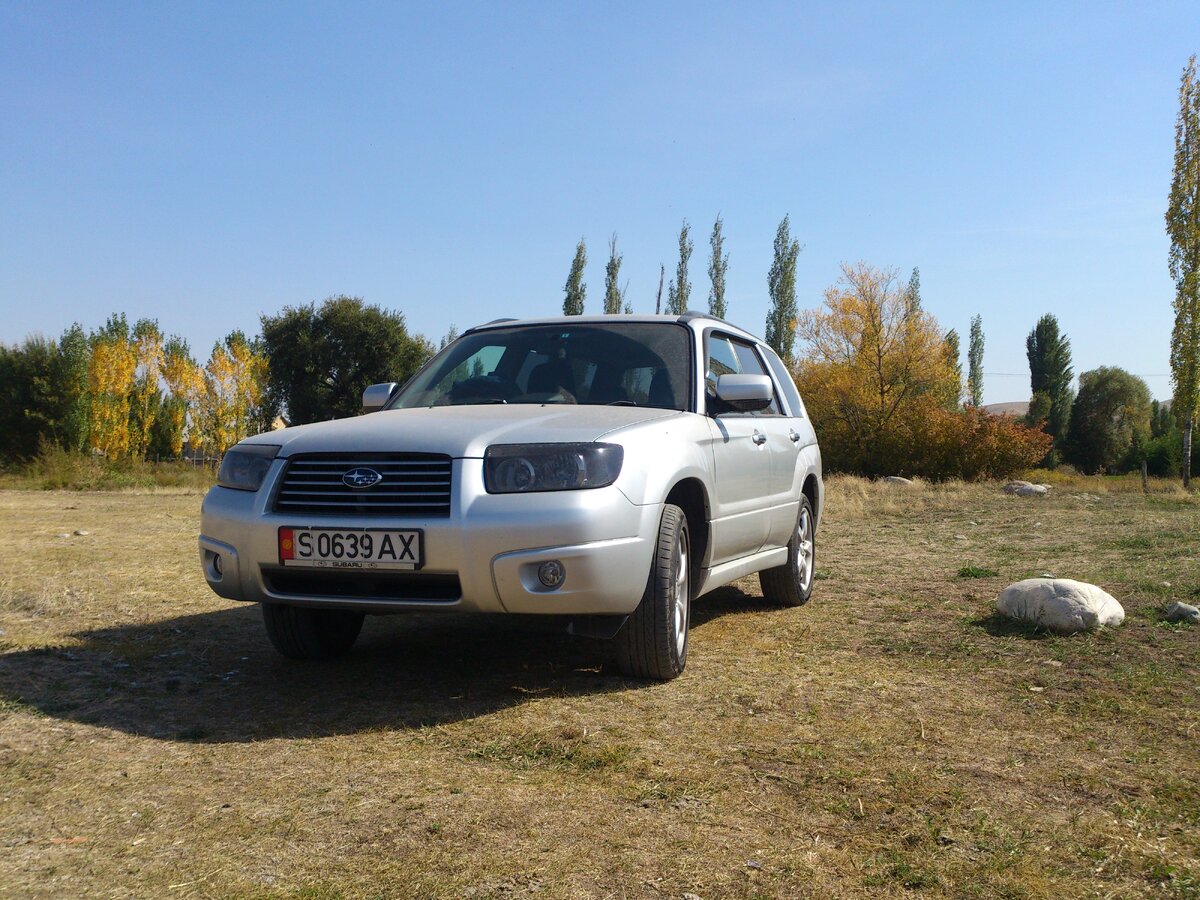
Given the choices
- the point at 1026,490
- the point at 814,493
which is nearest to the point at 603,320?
the point at 814,493

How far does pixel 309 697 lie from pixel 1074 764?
10.1 ft

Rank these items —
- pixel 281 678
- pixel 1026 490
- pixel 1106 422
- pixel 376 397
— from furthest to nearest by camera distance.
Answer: pixel 1106 422, pixel 1026 490, pixel 376 397, pixel 281 678

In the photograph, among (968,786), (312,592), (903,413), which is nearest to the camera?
(968,786)

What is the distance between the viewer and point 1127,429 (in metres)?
71.6

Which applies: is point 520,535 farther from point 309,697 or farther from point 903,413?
point 903,413

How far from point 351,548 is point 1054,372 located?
76095 mm

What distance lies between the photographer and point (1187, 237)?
33.4 metres

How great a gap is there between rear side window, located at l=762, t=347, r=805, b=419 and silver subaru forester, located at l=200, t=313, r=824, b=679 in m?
1.72

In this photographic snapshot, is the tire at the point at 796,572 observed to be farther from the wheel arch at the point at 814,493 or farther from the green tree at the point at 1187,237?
the green tree at the point at 1187,237

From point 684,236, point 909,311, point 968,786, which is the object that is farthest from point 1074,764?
point 684,236

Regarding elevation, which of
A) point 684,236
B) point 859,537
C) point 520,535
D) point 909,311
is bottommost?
point 859,537

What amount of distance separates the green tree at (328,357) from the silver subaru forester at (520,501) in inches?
1860

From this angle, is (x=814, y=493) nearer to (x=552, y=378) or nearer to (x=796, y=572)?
(x=796, y=572)

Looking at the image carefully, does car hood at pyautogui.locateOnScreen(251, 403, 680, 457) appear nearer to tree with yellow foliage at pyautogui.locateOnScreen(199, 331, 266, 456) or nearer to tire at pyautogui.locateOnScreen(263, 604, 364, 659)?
tire at pyautogui.locateOnScreen(263, 604, 364, 659)
